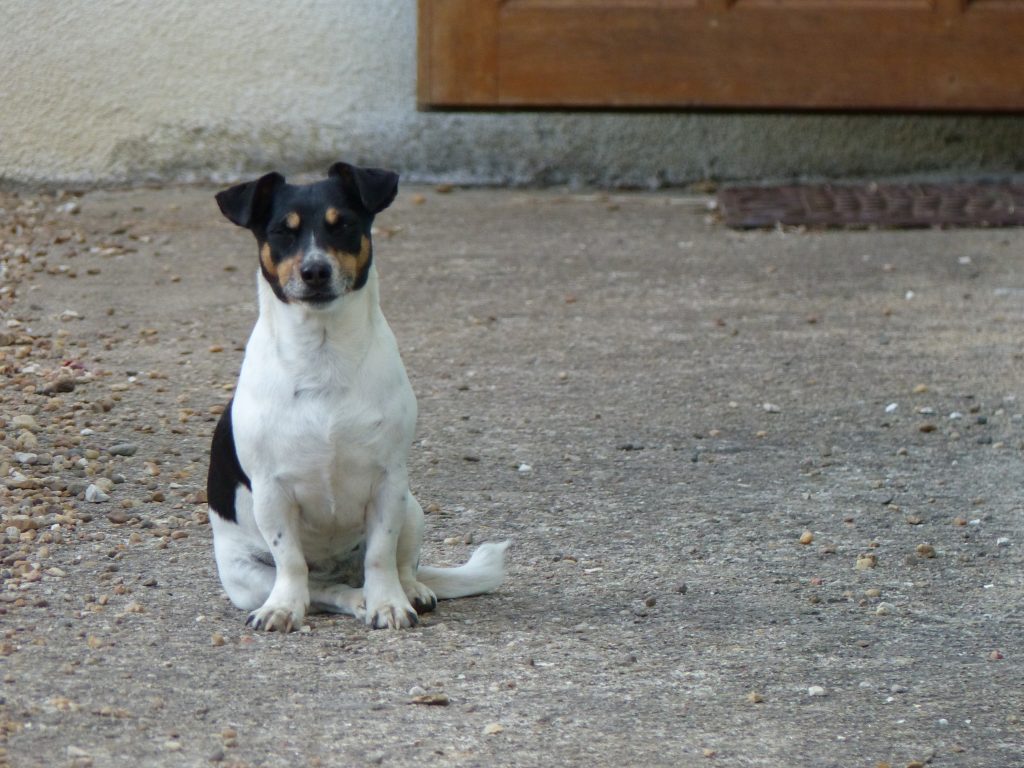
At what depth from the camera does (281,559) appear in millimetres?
3559

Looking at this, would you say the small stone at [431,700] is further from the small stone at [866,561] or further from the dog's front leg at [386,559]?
the small stone at [866,561]

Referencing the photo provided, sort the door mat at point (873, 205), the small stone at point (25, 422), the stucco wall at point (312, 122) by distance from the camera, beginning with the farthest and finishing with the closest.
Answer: the stucco wall at point (312, 122) < the door mat at point (873, 205) < the small stone at point (25, 422)

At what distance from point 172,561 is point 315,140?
17.0 feet

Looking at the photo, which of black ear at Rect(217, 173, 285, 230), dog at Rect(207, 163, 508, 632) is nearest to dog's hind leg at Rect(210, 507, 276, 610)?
dog at Rect(207, 163, 508, 632)

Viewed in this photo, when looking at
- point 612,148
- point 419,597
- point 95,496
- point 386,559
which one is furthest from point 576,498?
point 612,148

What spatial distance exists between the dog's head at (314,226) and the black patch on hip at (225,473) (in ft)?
1.23

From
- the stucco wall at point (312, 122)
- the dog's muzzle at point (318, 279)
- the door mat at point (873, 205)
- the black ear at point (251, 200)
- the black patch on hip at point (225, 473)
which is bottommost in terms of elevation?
the door mat at point (873, 205)

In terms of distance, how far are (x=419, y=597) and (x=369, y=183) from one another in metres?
0.98

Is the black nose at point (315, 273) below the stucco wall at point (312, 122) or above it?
above

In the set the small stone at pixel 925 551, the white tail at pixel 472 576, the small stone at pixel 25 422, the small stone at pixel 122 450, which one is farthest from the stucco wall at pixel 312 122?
the white tail at pixel 472 576

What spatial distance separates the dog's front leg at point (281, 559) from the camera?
3.51 m

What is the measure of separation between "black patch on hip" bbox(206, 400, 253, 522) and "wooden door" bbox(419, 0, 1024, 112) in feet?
15.6

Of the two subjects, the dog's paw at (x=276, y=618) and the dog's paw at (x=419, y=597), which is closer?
the dog's paw at (x=276, y=618)

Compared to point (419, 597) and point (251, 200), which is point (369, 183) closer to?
point (251, 200)
